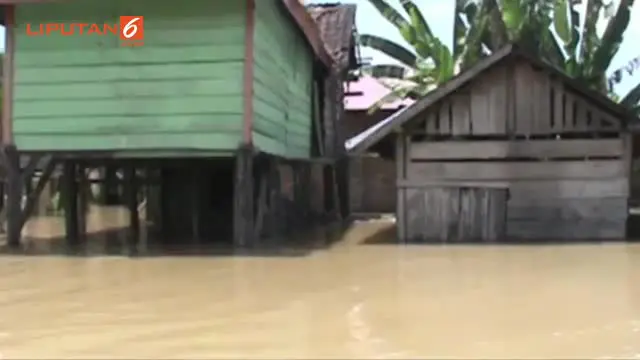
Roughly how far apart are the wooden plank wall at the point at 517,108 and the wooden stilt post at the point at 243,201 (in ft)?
11.2

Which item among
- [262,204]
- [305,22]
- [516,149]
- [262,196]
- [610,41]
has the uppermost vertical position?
[610,41]

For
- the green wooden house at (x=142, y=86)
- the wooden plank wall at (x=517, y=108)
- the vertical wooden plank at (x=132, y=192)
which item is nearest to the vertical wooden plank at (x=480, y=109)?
the wooden plank wall at (x=517, y=108)

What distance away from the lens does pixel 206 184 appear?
55.2 feet

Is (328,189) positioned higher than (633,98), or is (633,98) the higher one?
(633,98)

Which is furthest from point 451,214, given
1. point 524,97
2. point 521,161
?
point 524,97

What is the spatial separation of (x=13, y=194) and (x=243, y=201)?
10.8 ft

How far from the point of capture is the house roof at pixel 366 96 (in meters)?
25.8

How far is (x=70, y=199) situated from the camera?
1427 centimetres

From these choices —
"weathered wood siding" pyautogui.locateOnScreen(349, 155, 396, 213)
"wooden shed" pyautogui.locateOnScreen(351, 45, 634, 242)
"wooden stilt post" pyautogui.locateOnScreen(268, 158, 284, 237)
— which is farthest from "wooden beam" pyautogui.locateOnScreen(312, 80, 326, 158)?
"wooden shed" pyautogui.locateOnScreen(351, 45, 634, 242)

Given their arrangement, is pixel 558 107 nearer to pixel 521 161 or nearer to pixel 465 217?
pixel 521 161

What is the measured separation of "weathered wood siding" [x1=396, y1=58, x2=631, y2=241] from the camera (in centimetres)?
1405

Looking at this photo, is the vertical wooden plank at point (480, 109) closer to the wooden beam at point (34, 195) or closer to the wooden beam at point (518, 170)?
the wooden beam at point (518, 170)

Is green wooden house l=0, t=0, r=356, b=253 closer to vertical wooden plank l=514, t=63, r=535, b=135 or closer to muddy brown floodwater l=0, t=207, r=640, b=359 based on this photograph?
muddy brown floodwater l=0, t=207, r=640, b=359

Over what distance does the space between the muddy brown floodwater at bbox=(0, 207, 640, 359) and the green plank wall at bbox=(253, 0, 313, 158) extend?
8.86ft
